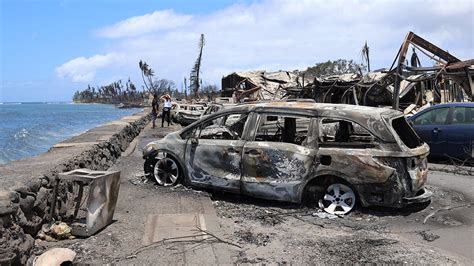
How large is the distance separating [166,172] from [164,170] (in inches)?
2.0

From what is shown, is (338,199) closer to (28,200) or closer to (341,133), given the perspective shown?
(341,133)

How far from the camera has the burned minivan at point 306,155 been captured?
7.10 meters

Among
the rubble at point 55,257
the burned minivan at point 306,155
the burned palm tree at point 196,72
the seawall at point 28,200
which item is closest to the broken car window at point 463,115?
the burned minivan at point 306,155

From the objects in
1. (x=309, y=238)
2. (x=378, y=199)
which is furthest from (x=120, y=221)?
(x=378, y=199)

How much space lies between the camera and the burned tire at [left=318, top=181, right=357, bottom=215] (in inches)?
288

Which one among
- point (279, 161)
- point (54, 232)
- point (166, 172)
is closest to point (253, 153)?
point (279, 161)

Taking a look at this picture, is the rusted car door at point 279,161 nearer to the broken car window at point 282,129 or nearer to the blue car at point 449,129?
the broken car window at point 282,129

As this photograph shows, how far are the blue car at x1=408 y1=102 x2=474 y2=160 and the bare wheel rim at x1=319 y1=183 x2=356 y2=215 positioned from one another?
223 inches

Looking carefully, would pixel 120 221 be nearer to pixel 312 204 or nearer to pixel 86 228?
pixel 86 228

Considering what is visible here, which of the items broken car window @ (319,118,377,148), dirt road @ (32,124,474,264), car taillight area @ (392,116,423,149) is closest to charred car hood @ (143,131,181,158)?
dirt road @ (32,124,474,264)

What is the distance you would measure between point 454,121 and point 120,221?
8.61 metres

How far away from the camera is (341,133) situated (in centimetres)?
791

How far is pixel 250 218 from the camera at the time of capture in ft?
23.7

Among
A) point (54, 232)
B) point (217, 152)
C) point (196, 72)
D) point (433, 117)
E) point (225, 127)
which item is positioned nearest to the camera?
point (54, 232)
